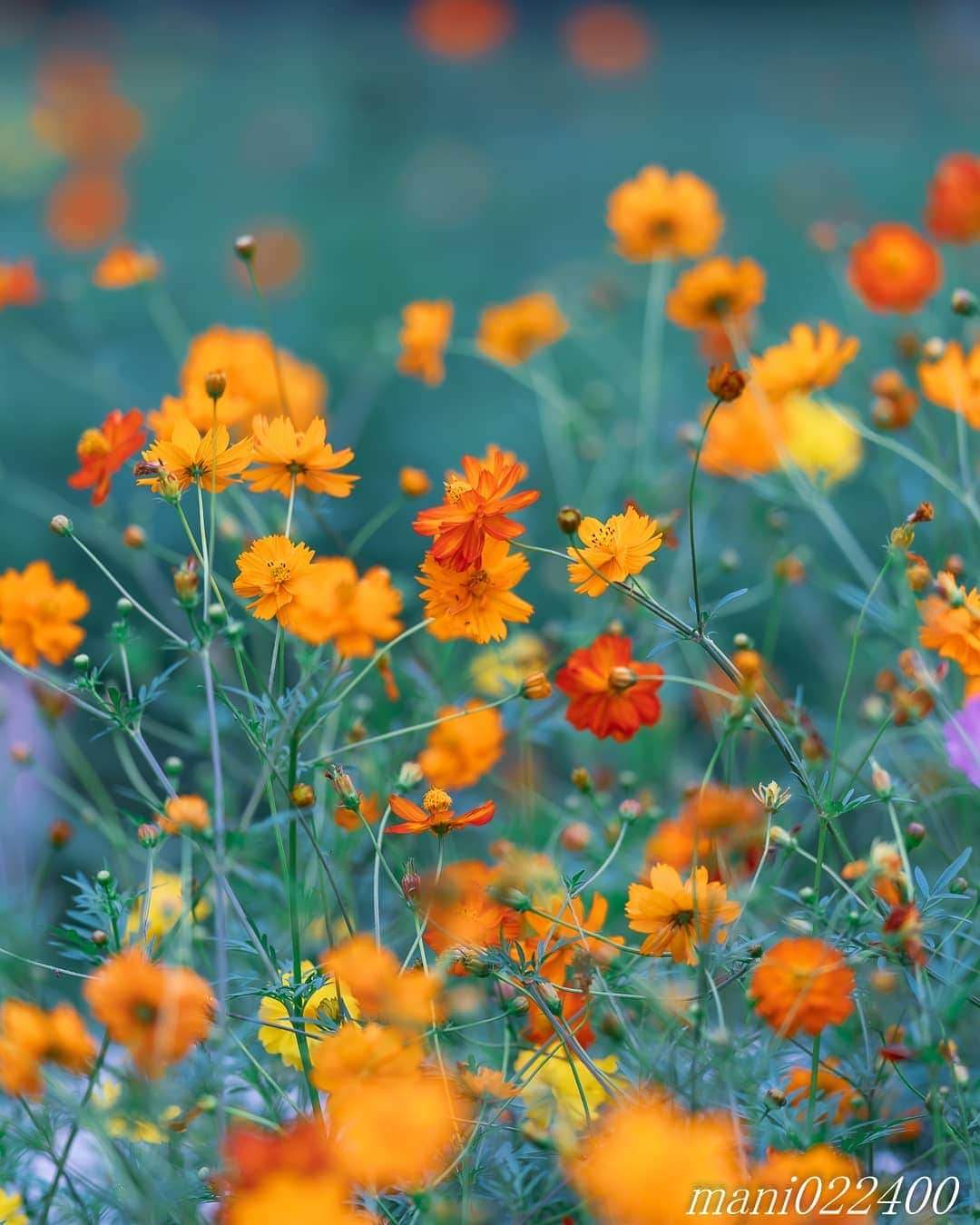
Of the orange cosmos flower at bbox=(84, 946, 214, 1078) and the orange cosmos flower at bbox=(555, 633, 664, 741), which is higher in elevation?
the orange cosmos flower at bbox=(84, 946, 214, 1078)

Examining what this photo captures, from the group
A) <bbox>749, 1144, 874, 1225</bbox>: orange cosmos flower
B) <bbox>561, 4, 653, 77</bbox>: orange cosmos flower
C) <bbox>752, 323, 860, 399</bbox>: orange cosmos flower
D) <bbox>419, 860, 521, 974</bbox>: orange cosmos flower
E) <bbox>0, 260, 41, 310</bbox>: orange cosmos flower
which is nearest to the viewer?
<bbox>749, 1144, 874, 1225</bbox>: orange cosmos flower

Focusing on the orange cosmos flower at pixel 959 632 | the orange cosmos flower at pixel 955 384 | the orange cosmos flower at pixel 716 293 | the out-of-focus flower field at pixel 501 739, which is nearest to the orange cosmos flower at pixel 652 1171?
the out-of-focus flower field at pixel 501 739

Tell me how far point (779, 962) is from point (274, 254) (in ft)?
6.20

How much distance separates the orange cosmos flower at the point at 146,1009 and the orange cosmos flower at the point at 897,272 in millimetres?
960

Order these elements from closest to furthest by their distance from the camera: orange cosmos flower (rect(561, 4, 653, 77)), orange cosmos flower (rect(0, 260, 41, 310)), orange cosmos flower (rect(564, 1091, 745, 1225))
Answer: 1. orange cosmos flower (rect(564, 1091, 745, 1225))
2. orange cosmos flower (rect(0, 260, 41, 310))
3. orange cosmos flower (rect(561, 4, 653, 77))

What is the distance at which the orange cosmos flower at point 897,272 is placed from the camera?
4.00ft

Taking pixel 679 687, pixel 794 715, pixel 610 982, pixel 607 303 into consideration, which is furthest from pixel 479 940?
pixel 607 303

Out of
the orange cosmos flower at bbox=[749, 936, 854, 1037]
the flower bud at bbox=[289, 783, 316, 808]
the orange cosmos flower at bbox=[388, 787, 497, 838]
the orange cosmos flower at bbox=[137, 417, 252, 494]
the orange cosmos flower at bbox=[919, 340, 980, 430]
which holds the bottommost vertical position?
the orange cosmos flower at bbox=[749, 936, 854, 1037]

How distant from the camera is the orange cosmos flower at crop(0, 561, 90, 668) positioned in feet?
2.84

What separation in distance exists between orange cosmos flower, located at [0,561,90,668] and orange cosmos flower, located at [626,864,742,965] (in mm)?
423

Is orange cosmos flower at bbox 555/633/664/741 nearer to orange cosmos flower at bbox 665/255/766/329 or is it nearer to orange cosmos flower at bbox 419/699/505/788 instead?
orange cosmos flower at bbox 419/699/505/788

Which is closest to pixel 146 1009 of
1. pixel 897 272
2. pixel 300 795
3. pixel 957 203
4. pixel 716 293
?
pixel 300 795

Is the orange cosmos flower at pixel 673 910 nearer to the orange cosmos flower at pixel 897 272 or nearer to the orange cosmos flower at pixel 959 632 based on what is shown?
the orange cosmos flower at pixel 959 632

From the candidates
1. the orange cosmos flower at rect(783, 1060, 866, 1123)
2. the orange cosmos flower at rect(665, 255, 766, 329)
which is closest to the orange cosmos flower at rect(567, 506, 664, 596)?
the orange cosmos flower at rect(783, 1060, 866, 1123)
